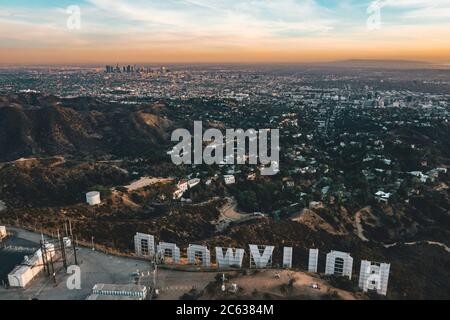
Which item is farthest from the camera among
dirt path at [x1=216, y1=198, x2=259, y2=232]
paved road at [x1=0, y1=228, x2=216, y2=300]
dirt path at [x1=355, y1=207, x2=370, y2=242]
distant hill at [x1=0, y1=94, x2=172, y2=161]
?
distant hill at [x1=0, y1=94, x2=172, y2=161]

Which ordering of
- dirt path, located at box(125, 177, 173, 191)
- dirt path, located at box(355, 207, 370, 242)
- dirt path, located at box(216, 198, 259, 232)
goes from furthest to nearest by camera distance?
dirt path, located at box(125, 177, 173, 191) < dirt path, located at box(216, 198, 259, 232) < dirt path, located at box(355, 207, 370, 242)

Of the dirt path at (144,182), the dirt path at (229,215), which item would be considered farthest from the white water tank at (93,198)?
the dirt path at (229,215)

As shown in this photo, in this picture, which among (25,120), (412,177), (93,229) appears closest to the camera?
(93,229)

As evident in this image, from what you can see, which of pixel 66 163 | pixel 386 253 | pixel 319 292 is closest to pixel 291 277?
pixel 319 292

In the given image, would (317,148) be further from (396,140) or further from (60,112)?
(60,112)

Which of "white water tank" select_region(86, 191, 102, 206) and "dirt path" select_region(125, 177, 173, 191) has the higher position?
"white water tank" select_region(86, 191, 102, 206)

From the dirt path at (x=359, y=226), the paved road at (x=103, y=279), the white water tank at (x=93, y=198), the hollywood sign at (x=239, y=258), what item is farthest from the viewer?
the white water tank at (x=93, y=198)

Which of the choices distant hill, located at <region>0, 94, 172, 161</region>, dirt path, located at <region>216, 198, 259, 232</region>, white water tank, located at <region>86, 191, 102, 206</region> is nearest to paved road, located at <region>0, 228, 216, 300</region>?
white water tank, located at <region>86, 191, 102, 206</region>

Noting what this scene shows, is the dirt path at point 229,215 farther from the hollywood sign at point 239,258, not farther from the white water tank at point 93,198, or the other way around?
the hollywood sign at point 239,258

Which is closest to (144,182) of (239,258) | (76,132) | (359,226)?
(359,226)

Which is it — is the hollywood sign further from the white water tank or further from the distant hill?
the distant hill
